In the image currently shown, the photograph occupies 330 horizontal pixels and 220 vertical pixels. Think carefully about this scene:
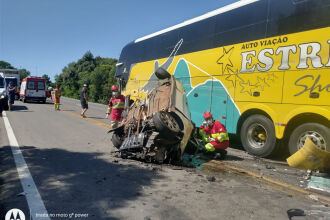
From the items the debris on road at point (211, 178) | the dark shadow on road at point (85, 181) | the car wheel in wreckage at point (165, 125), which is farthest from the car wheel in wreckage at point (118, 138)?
the debris on road at point (211, 178)

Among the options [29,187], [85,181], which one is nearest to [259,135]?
[85,181]

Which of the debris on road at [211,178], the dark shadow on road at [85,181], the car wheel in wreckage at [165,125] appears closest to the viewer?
the dark shadow on road at [85,181]

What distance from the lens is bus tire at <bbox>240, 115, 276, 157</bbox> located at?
6160 millimetres

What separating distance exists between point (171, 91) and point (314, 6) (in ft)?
11.4

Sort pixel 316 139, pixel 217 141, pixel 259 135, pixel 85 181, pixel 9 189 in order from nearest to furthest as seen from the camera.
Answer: pixel 9 189, pixel 85 181, pixel 316 139, pixel 217 141, pixel 259 135

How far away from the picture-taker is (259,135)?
6.66 meters

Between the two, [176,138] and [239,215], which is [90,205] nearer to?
[239,215]

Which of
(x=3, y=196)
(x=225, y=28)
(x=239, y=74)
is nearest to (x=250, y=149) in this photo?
(x=239, y=74)

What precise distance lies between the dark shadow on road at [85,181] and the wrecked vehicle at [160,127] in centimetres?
41

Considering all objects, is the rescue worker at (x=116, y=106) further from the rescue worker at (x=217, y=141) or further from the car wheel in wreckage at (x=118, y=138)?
the rescue worker at (x=217, y=141)

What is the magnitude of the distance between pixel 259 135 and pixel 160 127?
3127mm

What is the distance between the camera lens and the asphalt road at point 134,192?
9.91 ft

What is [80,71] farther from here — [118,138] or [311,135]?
[311,135]

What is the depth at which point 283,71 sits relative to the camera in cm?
589
